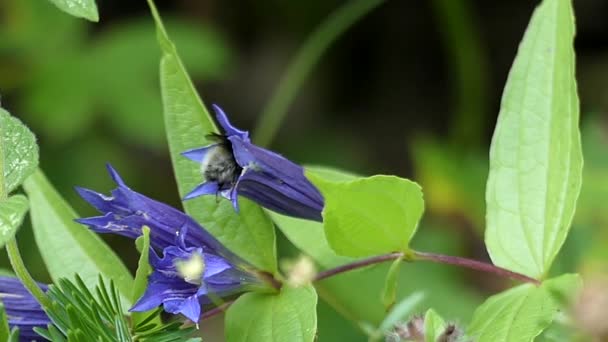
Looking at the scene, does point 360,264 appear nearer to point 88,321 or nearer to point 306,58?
point 88,321

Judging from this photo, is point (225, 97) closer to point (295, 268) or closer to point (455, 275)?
point (455, 275)

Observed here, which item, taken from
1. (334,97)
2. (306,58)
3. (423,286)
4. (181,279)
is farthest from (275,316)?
(334,97)

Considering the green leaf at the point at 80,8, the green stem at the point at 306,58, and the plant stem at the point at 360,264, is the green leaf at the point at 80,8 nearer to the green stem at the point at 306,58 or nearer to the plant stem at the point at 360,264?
the plant stem at the point at 360,264

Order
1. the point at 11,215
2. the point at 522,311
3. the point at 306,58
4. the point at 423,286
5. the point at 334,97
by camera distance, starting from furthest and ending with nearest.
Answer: the point at 334,97 < the point at 306,58 < the point at 423,286 < the point at 522,311 < the point at 11,215

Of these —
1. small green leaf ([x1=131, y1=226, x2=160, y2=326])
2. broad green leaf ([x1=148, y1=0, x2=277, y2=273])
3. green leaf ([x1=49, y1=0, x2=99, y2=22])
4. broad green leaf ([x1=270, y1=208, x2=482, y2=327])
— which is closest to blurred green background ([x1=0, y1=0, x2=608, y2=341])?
broad green leaf ([x1=270, y1=208, x2=482, y2=327])

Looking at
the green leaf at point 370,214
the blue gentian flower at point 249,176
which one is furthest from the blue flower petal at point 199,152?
the green leaf at point 370,214

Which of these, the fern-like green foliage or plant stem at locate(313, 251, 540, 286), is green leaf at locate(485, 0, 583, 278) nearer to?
plant stem at locate(313, 251, 540, 286)
